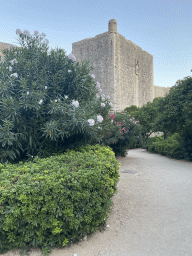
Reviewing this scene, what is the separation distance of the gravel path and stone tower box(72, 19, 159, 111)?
13559 millimetres

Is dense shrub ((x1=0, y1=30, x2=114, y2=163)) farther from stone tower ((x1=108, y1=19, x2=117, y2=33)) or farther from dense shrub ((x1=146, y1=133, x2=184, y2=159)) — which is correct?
stone tower ((x1=108, y1=19, x2=117, y2=33))

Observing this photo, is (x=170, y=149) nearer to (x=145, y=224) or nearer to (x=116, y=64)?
(x=145, y=224)

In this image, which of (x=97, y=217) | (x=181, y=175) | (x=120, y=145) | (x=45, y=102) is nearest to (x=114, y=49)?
(x=120, y=145)

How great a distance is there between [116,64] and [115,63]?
159mm

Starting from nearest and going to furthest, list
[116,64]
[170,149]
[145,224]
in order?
1. [145,224]
2. [170,149]
3. [116,64]

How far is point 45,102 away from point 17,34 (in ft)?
4.75

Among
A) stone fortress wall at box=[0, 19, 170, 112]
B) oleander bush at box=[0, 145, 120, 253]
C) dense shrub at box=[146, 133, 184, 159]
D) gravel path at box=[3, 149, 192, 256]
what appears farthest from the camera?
stone fortress wall at box=[0, 19, 170, 112]

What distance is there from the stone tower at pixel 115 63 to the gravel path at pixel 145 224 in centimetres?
1356

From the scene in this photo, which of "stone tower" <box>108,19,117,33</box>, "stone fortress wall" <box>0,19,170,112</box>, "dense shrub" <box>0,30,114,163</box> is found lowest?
"dense shrub" <box>0,30,114,163</box>

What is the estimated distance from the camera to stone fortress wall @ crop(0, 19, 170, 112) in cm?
1777

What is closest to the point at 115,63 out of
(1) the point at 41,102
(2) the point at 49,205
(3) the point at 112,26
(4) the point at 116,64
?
(4) the point at 116,64

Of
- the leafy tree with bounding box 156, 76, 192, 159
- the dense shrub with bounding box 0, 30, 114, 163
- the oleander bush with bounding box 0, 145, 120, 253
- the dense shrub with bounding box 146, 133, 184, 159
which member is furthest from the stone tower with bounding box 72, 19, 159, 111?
the oleander bush with bounding box 0, 145, 120, 253

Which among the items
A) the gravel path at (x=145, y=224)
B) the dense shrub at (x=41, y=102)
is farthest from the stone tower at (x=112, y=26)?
the gravel path at (x=145, y=224)

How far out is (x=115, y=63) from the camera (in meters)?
17.9
